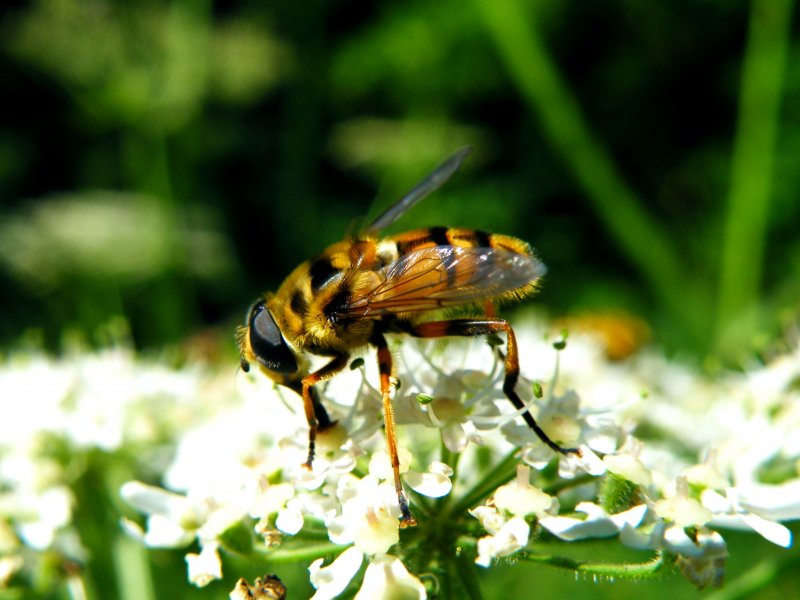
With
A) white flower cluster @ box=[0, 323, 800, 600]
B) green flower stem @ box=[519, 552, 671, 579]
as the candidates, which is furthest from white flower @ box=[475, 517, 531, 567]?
green flower stem @ box=[519, 552, 671, 579]

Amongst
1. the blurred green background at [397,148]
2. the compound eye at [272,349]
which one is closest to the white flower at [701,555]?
the compound eye at [272,349]

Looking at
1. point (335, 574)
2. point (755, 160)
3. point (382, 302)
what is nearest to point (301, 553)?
point (335, 574)

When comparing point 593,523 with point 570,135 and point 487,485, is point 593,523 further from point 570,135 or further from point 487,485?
point 570,135

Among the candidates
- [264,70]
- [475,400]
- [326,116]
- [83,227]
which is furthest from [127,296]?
[326,116]

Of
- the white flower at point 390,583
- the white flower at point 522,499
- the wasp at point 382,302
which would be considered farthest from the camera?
the wasp at point 382,302

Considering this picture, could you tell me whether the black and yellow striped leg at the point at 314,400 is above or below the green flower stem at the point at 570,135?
above

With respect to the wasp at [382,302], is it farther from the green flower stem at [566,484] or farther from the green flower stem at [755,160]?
the green flower stem at [755,160]

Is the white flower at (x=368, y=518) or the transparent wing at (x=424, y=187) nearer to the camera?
the white flower at (x=368, y=518)

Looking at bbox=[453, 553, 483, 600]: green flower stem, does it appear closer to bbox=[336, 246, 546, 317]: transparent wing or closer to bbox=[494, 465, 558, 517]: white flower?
bbox=[494, 465, 558, 517]: white flower
